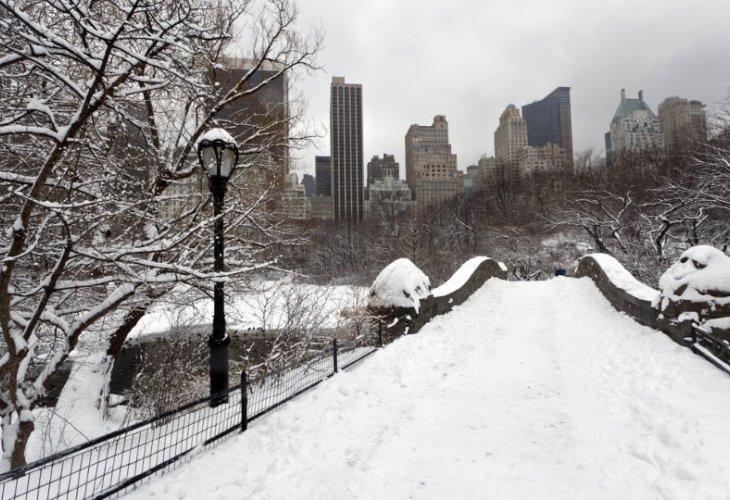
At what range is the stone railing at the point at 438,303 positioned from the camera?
29.5 ft

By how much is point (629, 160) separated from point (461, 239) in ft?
67.8

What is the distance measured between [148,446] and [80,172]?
13.5 feet

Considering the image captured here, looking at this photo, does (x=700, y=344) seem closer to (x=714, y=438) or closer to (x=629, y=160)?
(x=714, y=438)

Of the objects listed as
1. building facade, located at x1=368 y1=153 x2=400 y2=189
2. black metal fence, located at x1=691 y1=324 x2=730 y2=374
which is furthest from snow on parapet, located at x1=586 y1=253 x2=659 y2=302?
building facade, located at x1=368 y1=153 x2=400 y2=189

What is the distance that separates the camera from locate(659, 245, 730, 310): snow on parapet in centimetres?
652

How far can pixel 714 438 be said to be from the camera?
377 cm

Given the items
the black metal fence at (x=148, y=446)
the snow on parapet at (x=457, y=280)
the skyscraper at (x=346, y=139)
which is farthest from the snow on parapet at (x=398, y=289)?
the skyscraper at (x=346, y=139)

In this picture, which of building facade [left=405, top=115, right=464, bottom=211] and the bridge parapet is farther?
building facade [left=405, top=115, right=464, bottom=211]

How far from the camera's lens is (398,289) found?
365 inches

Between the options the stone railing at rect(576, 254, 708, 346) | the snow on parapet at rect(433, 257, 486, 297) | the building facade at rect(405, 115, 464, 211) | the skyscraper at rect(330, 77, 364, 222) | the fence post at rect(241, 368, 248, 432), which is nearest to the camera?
the fence post at rect(241, 368, 248, 432)

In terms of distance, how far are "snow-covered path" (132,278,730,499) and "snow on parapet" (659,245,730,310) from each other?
1.03 metres

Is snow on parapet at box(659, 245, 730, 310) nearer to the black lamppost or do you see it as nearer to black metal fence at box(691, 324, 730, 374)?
black metal fence at box(691, 324, 730, 374)

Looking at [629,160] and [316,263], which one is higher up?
[629,160]

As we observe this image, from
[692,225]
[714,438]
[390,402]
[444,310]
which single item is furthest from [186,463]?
[692,225]
